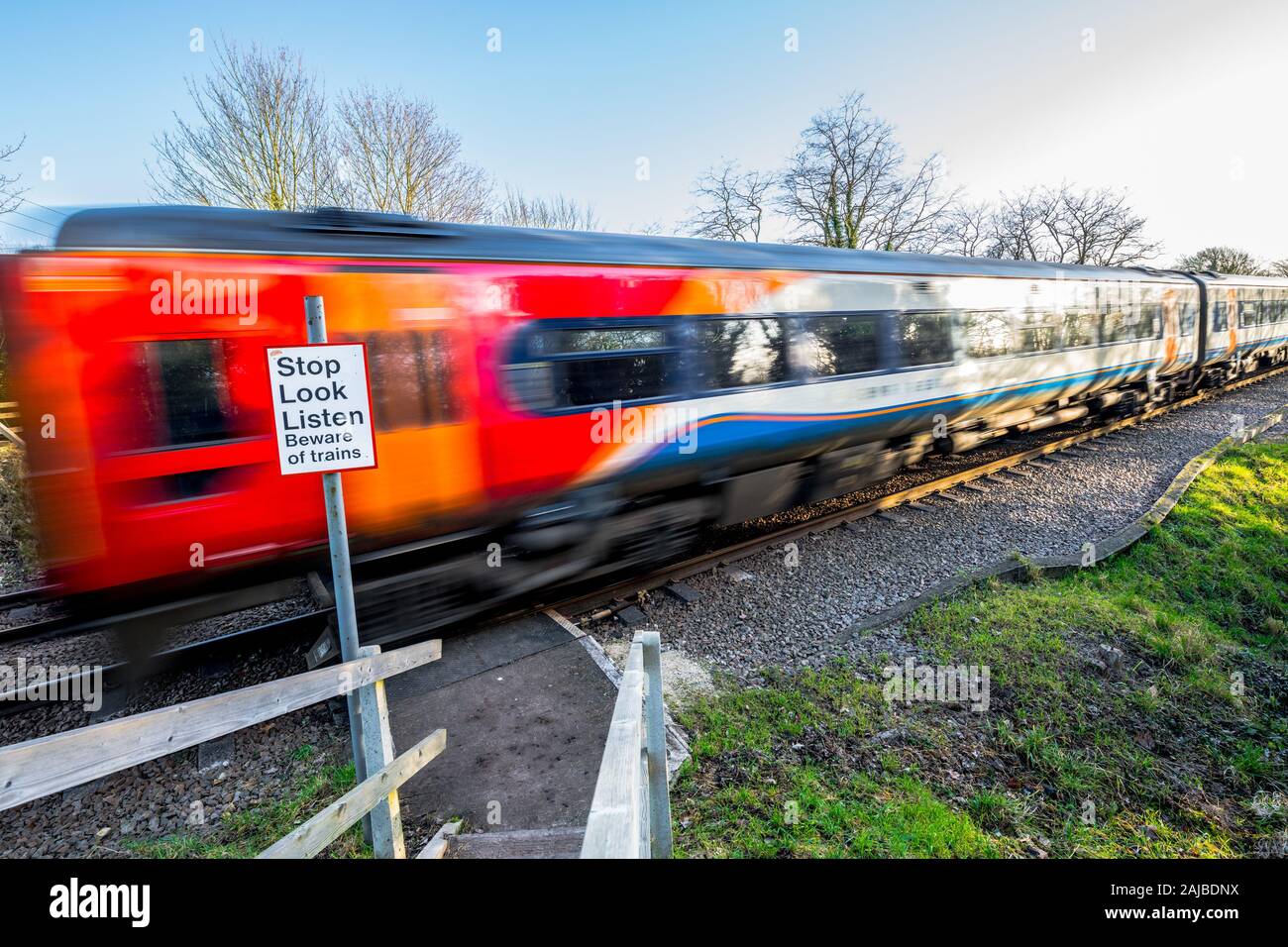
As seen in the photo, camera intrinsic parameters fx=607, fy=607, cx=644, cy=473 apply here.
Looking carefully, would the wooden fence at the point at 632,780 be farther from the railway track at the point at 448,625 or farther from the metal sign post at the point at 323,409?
the railway track at the point at 448,625

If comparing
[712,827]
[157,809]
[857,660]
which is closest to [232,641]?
[157,809]

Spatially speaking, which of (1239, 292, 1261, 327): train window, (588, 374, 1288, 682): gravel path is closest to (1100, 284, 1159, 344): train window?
(588, 374, 1288, 682): gravel path

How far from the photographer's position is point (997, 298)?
8727 millimetres

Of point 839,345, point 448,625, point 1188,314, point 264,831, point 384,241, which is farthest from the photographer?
point 1188,314

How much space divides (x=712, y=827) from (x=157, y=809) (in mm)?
3137

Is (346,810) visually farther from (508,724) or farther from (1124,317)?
(1124,317)

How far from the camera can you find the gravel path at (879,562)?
5.00 metres

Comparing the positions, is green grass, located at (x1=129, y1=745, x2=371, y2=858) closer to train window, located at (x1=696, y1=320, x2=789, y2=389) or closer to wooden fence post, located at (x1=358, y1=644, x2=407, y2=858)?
wooden fence post, located at (x1=358, y1=644, x2=407, y2=858)

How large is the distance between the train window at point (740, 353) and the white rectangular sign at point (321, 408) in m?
3.75

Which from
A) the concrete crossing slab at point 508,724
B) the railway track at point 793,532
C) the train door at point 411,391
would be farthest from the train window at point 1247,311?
the train door at point 411,391

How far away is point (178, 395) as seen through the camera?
365 centimetres

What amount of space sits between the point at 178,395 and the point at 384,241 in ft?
5.41

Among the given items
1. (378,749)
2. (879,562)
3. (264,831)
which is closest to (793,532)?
(879,562)

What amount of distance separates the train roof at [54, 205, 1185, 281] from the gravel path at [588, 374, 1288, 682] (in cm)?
310
